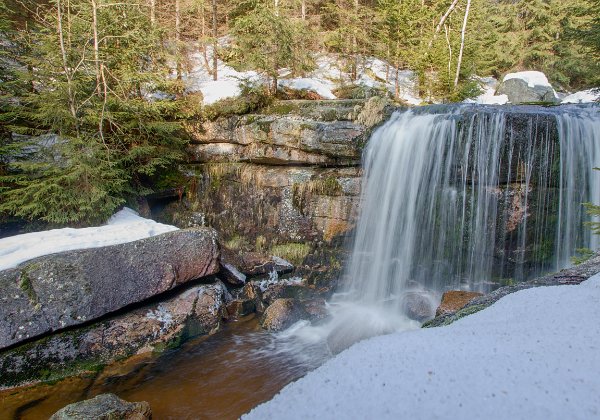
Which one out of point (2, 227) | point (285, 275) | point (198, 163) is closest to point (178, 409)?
point (285, 275)

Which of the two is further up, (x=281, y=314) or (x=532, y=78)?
(x=532, y=78)

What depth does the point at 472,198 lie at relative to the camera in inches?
304

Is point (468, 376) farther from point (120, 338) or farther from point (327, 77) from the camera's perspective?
point (327, 77)

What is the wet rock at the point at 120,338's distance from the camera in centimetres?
484

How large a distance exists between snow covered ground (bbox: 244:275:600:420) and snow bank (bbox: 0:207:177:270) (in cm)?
552

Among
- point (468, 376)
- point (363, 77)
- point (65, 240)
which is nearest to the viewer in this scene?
point (468, 376)

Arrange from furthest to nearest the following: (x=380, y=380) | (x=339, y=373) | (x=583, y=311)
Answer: (x=583, y=311), (x=339, y=373), (x=380, y=380)

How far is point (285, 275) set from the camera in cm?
909

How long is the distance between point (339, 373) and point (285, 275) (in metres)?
7.50

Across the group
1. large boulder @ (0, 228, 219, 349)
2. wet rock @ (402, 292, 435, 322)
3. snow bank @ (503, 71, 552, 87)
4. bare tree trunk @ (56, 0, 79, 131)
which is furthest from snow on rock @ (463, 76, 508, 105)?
bare tree trunk @ (56, 0, 79, 131)

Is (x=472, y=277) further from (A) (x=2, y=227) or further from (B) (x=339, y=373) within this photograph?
(A) (x=2, y=227)

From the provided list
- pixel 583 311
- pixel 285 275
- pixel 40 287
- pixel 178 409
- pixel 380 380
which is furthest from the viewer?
pixel 285 275

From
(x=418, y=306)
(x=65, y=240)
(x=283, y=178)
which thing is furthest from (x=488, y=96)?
(x=65, y=240)

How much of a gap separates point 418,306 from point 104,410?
568 cm
